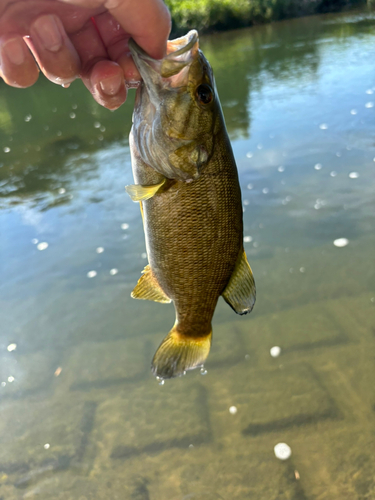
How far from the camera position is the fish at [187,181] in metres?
1.34

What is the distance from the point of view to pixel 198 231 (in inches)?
59.7

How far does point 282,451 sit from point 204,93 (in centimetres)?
242

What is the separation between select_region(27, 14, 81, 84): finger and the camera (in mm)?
1319

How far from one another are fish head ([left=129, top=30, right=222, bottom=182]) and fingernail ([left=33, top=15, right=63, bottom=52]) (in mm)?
279

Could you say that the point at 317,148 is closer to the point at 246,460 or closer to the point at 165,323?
the point at 165,323

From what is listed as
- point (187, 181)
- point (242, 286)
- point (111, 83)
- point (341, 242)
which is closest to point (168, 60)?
point (111, 83)

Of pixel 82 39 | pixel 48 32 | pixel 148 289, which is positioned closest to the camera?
pixel 48 32

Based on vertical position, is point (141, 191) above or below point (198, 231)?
above

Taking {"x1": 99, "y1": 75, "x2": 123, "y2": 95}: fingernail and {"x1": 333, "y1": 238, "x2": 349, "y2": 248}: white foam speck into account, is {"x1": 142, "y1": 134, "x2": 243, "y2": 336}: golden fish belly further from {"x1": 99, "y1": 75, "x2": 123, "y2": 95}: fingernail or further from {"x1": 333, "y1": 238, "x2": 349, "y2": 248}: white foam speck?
{"x1": 333, "y1": 238, "x2": 349, "y2": 248}: white foam speck

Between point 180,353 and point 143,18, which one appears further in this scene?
point 180,353

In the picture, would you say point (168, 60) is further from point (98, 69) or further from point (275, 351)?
point (275, 351)

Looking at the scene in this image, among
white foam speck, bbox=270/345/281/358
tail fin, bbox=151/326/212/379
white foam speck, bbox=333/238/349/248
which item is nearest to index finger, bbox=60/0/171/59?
tail fin, bbox=151/326/212/379

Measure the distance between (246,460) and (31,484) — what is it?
1.51 m

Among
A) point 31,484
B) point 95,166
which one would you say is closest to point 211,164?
point 31,484
